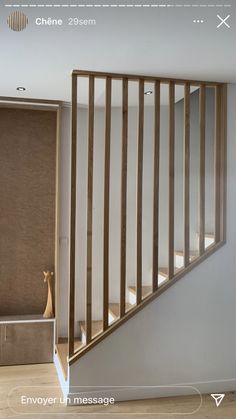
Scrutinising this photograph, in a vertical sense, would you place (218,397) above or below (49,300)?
below

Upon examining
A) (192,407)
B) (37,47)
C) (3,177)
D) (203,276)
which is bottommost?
(192,407)

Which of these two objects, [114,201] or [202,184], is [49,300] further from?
[202,184]

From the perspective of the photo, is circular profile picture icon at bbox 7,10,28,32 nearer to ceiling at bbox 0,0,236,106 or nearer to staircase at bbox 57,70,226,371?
ceiling at bbox 0,0,236,106

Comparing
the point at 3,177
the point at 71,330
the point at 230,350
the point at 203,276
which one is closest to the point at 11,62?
the point at 3,177

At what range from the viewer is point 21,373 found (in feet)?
10.9

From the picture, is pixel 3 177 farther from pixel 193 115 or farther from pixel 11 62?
pixel 193 115

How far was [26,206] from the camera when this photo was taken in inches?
148

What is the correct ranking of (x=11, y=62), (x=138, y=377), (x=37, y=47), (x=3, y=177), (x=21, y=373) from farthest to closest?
(x=3, y=177) → (x=21, y=373) → (x=138, y=377) → (x=11, y=62) → (x=37, y=47)

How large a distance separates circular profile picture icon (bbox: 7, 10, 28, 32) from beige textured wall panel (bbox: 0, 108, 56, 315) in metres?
1.64

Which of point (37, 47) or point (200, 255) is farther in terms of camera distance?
point (200, 255)

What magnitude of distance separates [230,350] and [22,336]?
75.3 inches

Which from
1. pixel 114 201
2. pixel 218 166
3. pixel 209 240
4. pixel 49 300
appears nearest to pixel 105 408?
pixel 49 300

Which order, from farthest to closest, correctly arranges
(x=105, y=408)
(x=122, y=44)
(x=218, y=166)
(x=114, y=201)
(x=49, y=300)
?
(x=114, y=201)
(x=49, y=300)
(x=218, y=166)
(x=105, y=408)
(x=122, y=44)

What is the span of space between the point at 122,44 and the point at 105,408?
8.46 ft
